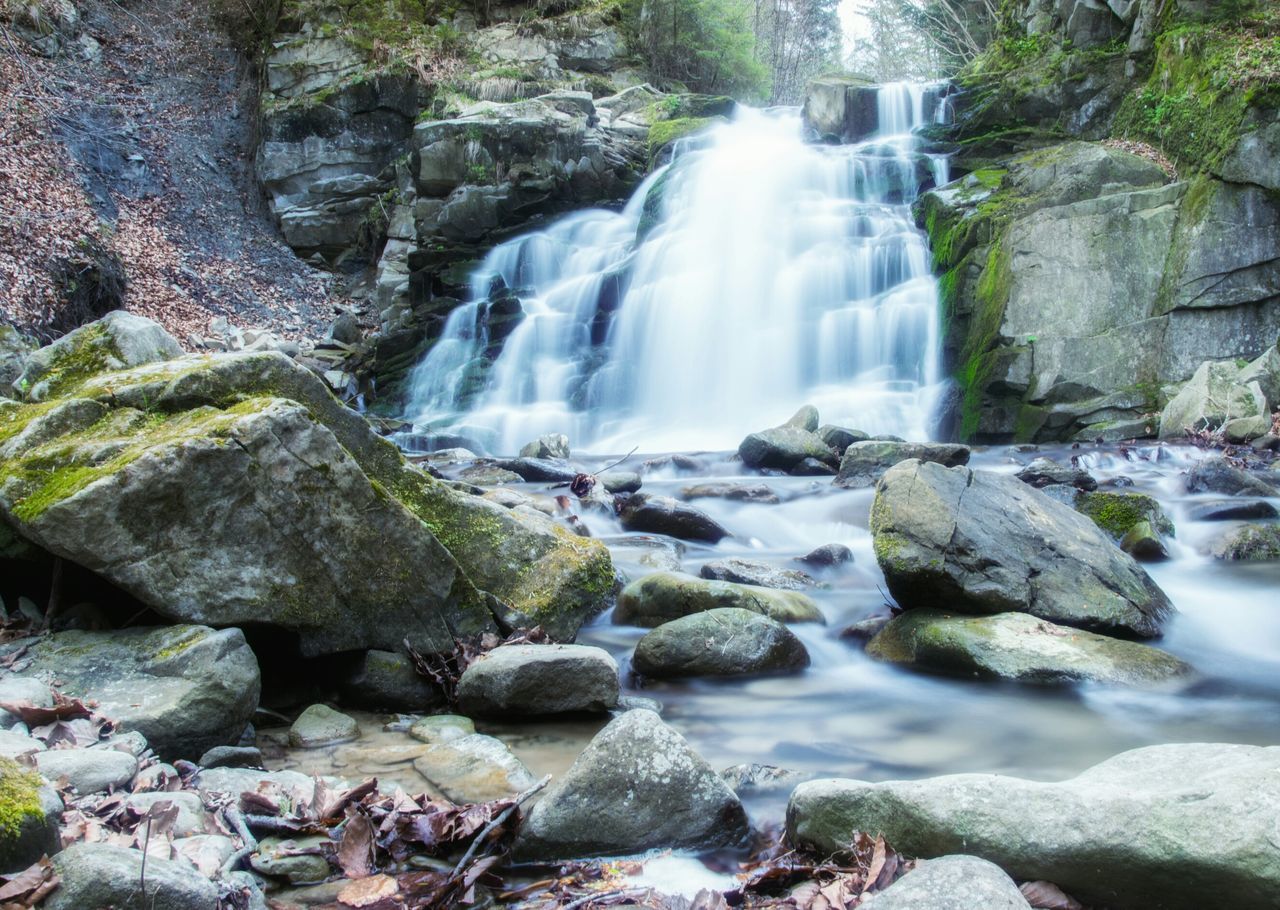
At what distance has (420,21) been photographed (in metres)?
22.8

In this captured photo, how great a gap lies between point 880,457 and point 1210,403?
460 centimetres

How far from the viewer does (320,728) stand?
3.75m

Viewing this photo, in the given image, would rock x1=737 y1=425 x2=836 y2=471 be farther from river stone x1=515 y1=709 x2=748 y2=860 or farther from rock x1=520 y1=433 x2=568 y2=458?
river stone x1=515 y1=709 x2=748 y2=860

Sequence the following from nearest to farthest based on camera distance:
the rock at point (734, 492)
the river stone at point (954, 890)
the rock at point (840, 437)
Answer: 1. the river stone at point (954, 890)
2. the rock at point (734, 492)
3. the rock at point (840, 437)

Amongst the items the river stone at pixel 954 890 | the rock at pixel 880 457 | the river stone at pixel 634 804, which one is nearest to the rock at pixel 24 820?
the river stone at pixel 634 804

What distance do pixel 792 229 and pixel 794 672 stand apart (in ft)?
42.4

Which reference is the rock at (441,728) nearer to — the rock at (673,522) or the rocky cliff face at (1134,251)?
the rock at (673,522)

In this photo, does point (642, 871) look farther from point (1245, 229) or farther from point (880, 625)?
point (1245, 229)

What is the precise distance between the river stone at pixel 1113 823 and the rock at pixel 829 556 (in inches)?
154

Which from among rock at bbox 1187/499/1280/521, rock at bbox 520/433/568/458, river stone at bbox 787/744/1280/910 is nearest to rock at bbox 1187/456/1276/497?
rock at bbox 1187/499/1280/521

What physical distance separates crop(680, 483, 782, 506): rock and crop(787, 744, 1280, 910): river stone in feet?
19.0

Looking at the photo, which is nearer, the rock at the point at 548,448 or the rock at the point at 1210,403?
the rock at the point at 1210,403

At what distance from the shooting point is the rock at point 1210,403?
10500mm

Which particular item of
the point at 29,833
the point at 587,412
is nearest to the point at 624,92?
the point at 587,412
